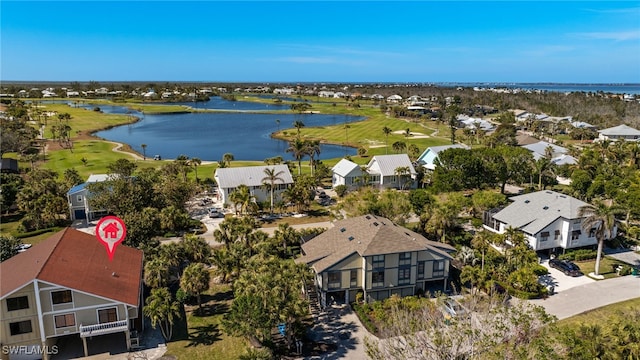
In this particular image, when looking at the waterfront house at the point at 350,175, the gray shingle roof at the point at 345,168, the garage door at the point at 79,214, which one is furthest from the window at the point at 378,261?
the garage door at the point at 79,214

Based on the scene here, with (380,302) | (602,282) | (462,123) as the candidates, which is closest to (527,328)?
(380,302)

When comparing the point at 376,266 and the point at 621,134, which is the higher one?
the point at 621,134

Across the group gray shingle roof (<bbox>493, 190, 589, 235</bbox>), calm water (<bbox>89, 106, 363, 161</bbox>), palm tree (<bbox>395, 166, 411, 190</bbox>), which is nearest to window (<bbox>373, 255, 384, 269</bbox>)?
gray shingle roof (<bbox>493, 190, 589, 235</bbox>)

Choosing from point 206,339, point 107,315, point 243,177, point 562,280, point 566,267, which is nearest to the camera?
point 107,315

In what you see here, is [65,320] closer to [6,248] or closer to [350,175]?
[6,248]

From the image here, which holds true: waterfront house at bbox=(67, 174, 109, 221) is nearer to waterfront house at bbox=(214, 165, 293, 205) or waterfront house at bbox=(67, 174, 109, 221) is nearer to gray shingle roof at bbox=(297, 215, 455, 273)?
waterfront house at bbox=(214, 165, 293, 205)

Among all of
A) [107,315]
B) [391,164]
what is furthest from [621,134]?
[107,315]

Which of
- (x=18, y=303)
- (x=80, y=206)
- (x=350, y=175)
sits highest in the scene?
(x=18, y=303)
